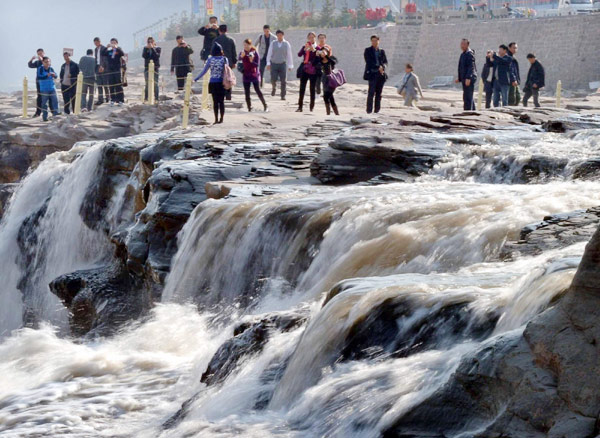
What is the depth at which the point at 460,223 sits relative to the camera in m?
7.14

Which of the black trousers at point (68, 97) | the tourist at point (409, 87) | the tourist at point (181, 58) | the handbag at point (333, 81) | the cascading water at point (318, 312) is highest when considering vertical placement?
the tourist at point (181, 58)

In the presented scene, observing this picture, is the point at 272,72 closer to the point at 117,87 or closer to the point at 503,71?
the point at 503,71

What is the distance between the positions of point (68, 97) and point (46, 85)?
112 cm

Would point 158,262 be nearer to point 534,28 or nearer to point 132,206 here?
point 132,206

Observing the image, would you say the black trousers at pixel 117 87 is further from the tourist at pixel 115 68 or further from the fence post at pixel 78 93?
the fence post at pixel 78 93

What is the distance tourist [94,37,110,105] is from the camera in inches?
913

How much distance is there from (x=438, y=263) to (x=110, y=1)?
140606mm

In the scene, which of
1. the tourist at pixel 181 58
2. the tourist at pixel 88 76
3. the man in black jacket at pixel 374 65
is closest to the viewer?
the man in black jacket at pixel 374 65

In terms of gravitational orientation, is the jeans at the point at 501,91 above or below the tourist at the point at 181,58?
below

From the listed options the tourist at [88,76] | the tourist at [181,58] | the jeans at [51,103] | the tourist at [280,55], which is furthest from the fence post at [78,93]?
the tourist at [280,55]

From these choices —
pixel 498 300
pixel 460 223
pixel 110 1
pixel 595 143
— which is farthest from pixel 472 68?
pixel 110 1

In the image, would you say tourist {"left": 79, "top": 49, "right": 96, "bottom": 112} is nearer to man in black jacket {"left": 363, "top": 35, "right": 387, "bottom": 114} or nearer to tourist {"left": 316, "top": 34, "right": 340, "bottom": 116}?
tourist {"left": 316, "top": 34, "right": 340, "bottom": 116}

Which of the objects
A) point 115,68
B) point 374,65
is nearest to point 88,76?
point 115,68

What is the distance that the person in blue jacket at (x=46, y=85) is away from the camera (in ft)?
76.3
